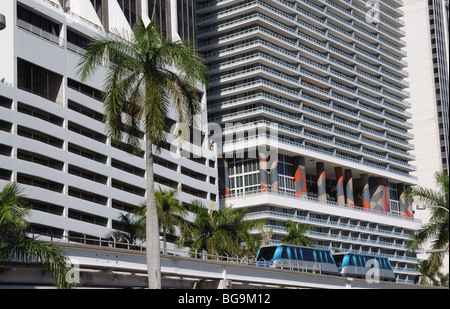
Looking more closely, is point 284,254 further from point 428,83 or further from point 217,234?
point 428,83

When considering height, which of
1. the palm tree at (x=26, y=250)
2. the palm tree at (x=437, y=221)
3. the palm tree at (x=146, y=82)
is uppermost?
the palm tree at (x=146, y=82)

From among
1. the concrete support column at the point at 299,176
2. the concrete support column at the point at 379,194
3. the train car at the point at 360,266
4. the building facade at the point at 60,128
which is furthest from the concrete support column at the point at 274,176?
the train car at the point at 360,266

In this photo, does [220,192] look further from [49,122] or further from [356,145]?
[49,122]

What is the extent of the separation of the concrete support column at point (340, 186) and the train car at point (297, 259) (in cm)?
6461

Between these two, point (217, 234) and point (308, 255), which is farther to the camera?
point (217, 234)

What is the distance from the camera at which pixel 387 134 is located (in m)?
156

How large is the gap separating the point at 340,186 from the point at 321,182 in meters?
5.80

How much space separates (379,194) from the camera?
148 meters

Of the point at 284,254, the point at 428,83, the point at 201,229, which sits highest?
the point at 428,83

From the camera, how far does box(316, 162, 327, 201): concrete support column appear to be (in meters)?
132

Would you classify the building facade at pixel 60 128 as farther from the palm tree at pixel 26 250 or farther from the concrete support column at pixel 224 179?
the palm tree at pixel 26 250

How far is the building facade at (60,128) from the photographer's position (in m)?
77.1

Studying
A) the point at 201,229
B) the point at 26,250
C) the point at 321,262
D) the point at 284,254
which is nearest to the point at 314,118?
the point at 321,262

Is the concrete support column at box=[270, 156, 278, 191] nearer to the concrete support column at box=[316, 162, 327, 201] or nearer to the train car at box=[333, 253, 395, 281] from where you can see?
the concrete support column at box=[316, 162, 327, 201]
